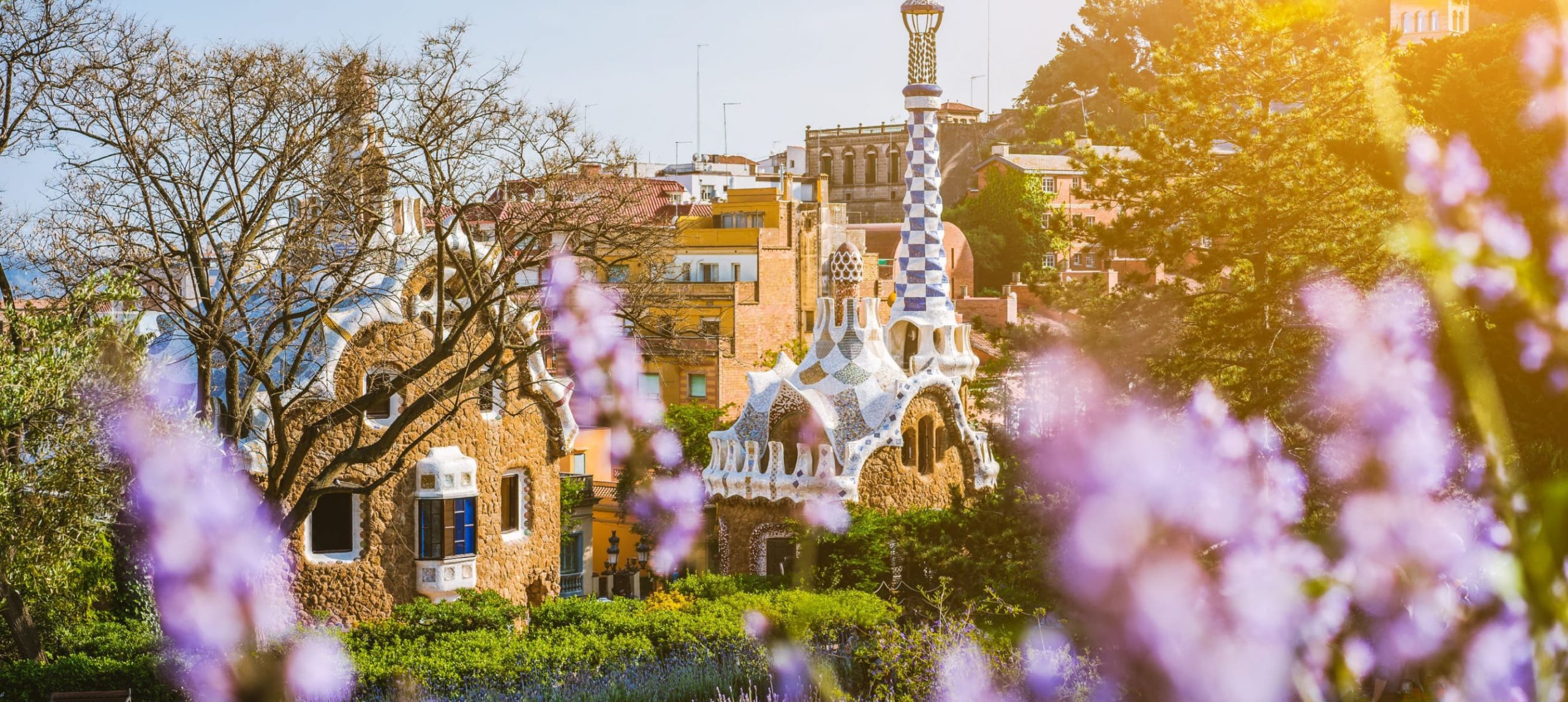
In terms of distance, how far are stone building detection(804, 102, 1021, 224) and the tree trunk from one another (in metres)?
58.6

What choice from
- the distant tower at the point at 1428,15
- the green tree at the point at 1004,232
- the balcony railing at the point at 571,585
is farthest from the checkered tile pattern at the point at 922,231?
the distant tower at the point at 1428,15

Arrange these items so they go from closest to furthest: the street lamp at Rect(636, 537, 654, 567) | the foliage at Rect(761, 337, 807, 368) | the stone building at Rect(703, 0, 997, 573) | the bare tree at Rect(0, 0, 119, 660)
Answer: the bare tree at Rect(0, 0, 119, 660) → the stone building at Rect(703, 0, 997, 573) → the street lamp at Rect(636, 537, 654, 567) → the foliage at Rect(761, 337, 807, 368)

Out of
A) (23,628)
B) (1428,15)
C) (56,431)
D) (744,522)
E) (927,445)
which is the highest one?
(1428,15)

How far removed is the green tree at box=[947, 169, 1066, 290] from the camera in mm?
61844

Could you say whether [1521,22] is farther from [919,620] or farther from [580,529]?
[580,529]

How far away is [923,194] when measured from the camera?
28.0 meters

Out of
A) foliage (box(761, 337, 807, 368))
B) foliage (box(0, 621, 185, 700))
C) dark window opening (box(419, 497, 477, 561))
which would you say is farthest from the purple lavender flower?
foliage (box(761, 337, 807, 368))

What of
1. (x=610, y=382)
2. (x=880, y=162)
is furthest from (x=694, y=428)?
(x=880, y=162)

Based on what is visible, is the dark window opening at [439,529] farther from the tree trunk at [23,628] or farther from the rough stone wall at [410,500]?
the tree trunk at [23,628]

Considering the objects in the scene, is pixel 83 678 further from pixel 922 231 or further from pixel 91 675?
pixel 922 231

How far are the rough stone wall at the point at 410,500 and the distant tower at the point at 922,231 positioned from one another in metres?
7.50

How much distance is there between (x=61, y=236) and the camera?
1570 centimetres

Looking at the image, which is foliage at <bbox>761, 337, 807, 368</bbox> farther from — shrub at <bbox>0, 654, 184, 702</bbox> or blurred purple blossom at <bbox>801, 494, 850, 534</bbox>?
shrub at <bbox>0, 654, 184, 702</bbox>

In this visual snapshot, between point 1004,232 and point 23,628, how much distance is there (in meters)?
50.4
